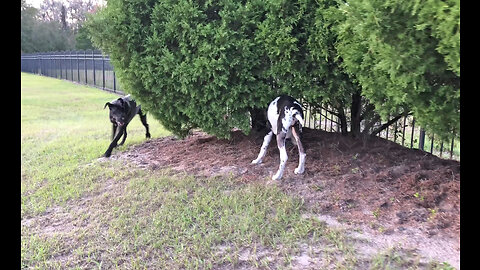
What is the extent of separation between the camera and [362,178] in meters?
4.86

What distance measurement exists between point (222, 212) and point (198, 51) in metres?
2.35

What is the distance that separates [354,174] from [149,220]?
251 centimetres

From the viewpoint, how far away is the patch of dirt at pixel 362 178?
12.3 ft

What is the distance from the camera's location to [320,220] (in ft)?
13.4

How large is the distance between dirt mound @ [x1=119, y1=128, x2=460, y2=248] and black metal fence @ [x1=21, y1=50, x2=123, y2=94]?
8.69 m

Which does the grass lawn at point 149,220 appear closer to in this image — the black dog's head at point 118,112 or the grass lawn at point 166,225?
the grass lawn at point 166,225

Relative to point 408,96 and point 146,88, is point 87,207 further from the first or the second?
point 408,96

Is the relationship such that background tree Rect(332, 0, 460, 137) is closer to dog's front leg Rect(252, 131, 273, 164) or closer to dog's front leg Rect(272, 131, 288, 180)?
dog's front leg Rect(272, 131, 288, 180)

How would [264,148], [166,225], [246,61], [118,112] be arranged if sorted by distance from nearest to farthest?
[166,225] → [246,61] → [264,148] → [118,112]

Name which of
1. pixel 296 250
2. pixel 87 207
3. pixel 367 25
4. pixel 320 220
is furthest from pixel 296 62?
pixel 87 207

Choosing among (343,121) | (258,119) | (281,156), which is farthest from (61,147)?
(343,121)

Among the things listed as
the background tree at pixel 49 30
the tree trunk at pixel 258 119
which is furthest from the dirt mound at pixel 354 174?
the background tree at pixel 49 30

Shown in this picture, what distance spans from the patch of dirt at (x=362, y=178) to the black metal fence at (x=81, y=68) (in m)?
A: 8.79

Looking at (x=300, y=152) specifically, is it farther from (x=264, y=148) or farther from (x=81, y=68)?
(x=81, y=68)
